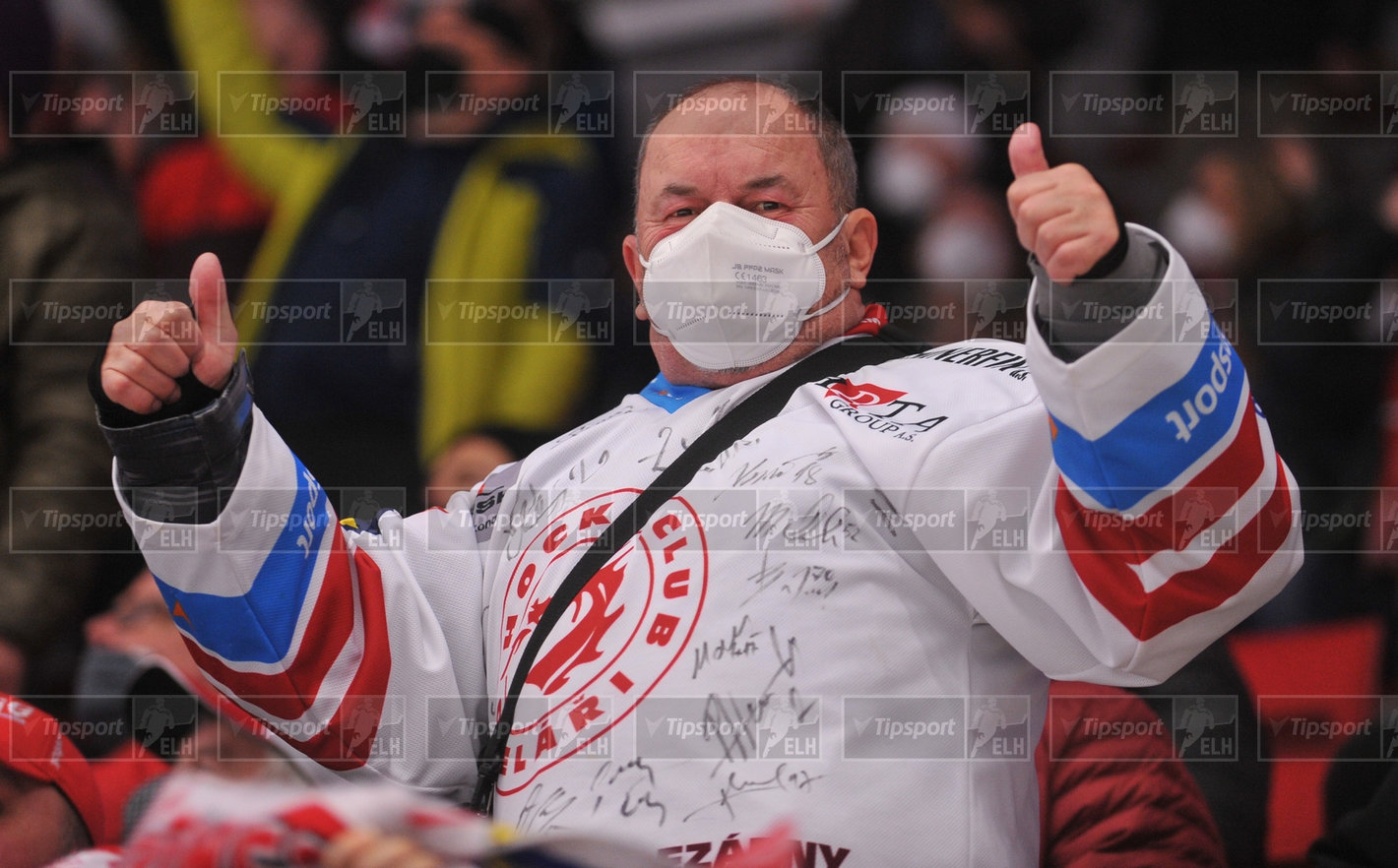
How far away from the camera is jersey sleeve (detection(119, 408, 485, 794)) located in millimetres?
2309

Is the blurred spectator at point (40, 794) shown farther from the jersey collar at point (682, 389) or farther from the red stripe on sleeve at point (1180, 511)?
the red stripe on sleeve at point (1180, 511)

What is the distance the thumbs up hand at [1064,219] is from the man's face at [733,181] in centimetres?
72

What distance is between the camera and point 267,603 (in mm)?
2338

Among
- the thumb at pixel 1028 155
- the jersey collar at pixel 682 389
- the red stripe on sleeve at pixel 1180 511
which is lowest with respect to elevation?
the red stripe on sleeve at pixel 1180 511

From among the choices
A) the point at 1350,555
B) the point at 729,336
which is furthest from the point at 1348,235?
the point at 729,336

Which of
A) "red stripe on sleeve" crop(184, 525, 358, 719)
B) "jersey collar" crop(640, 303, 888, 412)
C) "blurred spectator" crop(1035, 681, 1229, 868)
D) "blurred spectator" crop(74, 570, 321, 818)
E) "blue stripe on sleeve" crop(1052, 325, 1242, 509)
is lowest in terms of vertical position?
"blurred spectator" crop(1035, 681, 1229, 868)

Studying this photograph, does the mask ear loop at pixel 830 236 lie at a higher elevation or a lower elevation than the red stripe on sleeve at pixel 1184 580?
higher

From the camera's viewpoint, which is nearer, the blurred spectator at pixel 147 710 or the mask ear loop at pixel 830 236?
the blurred spectator at pixel 147 710

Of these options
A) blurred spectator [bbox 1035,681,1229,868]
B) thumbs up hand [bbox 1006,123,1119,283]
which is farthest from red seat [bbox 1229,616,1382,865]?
thumbs up hand [bbox 1006,123,1119,283]

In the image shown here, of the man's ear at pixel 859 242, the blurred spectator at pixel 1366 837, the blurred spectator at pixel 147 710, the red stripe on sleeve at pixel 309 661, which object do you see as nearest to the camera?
the blurred spectator at pixel 147 710

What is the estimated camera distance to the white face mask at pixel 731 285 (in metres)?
2.41

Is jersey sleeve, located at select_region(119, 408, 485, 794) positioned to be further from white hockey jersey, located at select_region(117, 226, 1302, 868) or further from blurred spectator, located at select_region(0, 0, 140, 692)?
blurred spectator, located at select_region(0, 0, 140, 692)

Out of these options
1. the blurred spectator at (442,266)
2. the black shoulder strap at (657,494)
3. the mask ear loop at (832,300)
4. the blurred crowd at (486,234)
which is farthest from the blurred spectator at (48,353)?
the mask ear loop at (832,300)

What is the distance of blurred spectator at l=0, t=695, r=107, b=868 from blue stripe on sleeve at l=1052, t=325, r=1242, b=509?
5.75ft
